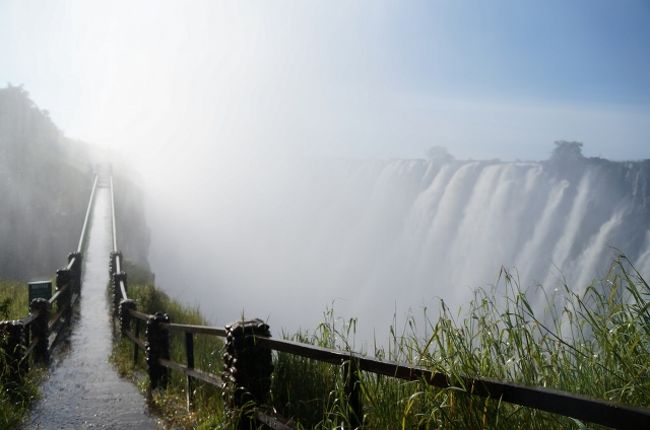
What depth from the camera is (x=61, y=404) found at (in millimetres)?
7012

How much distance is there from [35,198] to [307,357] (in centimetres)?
4188

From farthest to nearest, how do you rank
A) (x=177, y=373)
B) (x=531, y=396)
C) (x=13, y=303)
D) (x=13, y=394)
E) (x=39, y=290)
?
1. (x=13, y=303)
2. (x=39, y=290)
3. (x=177, y=373)
4. (x=13, y=394)
5. (x=531, y=396)

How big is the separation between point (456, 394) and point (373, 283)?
6010cm

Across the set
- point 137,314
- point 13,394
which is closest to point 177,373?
point 137,314

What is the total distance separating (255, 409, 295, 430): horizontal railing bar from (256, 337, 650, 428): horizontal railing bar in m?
0.71

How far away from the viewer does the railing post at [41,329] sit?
8.98 m

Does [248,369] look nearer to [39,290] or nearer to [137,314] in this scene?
[137,314]

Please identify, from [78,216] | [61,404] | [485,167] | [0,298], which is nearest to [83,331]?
[0,298]

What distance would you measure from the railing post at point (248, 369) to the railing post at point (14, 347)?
13.0 feet

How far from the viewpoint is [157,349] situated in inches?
304

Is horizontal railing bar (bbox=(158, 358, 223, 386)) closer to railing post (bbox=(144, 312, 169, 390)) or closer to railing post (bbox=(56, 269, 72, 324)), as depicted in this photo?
railing post (bbox=(144, 312, 169, 390))

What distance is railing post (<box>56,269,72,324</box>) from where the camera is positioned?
12733 mm

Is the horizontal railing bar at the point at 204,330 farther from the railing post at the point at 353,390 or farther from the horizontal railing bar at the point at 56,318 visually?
the horizontal railing bar at the point at 56,318

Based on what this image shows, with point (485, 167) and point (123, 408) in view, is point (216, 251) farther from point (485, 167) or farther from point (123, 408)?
point (123, 408)
